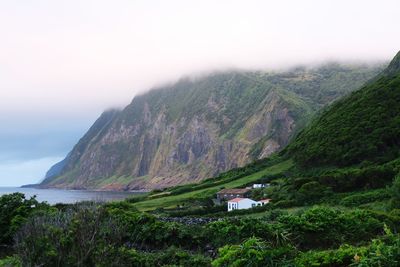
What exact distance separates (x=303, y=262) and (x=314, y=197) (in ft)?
167

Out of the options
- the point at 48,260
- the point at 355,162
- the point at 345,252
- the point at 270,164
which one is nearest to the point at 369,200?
the point at 355,162

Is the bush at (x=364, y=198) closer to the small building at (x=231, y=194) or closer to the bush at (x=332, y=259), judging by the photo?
the small building at (x=231, y=194)

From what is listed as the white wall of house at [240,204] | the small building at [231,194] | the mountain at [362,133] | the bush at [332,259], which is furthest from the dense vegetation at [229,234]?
the small building at [231,194]

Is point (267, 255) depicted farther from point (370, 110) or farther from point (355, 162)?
point (370, 110)

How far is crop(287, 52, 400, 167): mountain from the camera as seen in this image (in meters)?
90.9


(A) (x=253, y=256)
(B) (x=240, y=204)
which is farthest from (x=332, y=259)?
(B) (x=240, y=204)

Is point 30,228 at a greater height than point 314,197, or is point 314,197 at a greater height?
point 30,228

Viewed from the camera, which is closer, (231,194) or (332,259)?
(332,259)

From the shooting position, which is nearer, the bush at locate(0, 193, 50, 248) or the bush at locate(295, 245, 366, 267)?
the bush at locate(295, 245, 366, 267)

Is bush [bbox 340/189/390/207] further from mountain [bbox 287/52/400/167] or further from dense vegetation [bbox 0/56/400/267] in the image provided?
mountain [bbox 287/52/400/167]

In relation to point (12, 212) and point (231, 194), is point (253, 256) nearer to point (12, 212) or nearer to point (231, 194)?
point (12, 212)

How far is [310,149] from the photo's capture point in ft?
354

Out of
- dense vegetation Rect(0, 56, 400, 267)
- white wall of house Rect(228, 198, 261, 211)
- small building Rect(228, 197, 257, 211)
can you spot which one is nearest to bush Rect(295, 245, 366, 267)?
dense vegetation Rect(0, 56, 400, 267)

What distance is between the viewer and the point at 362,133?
97.4m
